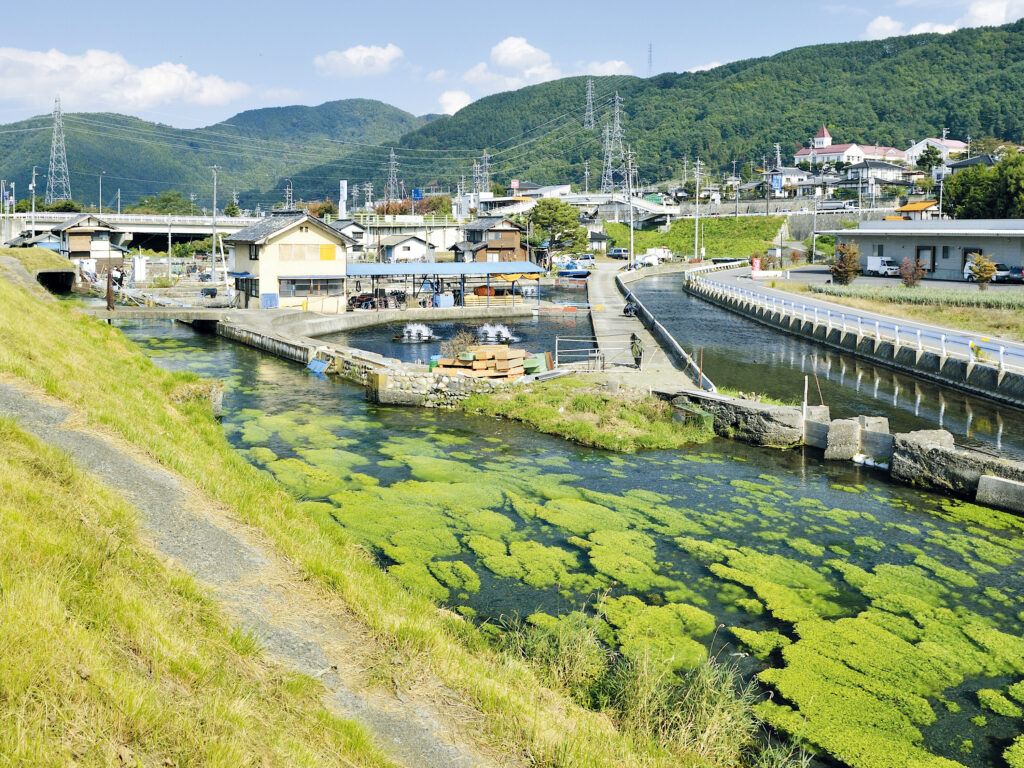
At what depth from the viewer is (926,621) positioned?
37.9ft

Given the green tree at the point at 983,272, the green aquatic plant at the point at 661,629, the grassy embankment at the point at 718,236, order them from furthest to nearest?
the grassy embankment at the point at 718,236, the green tree at the point at 983,272, the green aquatic plant at the point at 661,629

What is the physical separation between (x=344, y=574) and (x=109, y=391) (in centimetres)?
927

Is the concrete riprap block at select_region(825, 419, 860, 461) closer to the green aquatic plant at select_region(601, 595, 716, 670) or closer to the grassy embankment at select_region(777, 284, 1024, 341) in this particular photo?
the green aquatic plant at select_region(601, 595, 716, 670)

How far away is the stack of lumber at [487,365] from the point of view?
2742 cm

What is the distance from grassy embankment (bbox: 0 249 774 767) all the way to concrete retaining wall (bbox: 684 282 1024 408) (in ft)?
77.1

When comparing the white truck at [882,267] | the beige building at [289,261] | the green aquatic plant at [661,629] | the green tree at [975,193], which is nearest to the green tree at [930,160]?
the green tree at [975,193]

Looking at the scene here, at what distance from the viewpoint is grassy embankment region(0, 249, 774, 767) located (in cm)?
695

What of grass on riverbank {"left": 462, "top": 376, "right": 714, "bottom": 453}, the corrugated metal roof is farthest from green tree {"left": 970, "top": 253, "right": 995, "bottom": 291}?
grass on riverbank {"left": 462, "top": 376, "right": 714, "bottom": 453}

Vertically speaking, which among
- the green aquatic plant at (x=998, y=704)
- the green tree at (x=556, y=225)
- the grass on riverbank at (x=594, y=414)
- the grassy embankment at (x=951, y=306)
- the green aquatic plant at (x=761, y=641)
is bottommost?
the green aquatic plant at (x=998, y=704)

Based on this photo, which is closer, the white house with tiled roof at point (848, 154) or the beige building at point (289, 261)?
the beige building at point (289, 261)

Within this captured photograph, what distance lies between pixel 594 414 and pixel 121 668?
17.9m

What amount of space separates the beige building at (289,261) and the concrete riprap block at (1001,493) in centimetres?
4136

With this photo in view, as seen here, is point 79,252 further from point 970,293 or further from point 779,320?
point 970,293

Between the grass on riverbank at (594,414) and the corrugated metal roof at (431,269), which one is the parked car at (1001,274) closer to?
the corrugated metal roof at (431,269)
